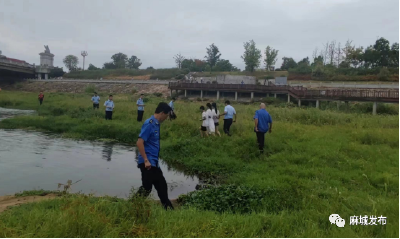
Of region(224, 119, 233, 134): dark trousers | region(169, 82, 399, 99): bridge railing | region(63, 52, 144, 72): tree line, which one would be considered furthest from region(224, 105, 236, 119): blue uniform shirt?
region(63, 52, 144, 72): tree line

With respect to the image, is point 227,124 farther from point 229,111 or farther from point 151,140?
point 151,140

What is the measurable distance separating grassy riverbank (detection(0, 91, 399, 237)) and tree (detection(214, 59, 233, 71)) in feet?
229

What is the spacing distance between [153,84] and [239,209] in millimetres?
53616

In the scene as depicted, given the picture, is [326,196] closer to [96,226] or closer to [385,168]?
[385,168]

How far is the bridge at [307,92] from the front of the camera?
27.4 meters

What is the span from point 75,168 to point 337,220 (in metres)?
7.03

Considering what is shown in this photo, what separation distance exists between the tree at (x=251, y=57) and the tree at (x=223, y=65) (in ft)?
39.1

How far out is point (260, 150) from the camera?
31.9 ft

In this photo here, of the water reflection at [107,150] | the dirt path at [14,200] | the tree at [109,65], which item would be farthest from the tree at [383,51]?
the tree at [109,65]

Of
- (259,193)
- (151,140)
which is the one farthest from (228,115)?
(151,140)

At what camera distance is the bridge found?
27.4m

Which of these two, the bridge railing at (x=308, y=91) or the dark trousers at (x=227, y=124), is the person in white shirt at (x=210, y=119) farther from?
the bridge railing at (x=308, y=91)

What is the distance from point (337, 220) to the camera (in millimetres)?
4445

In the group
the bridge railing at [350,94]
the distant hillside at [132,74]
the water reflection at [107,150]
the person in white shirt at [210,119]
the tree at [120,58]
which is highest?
the tree at [120,58]
